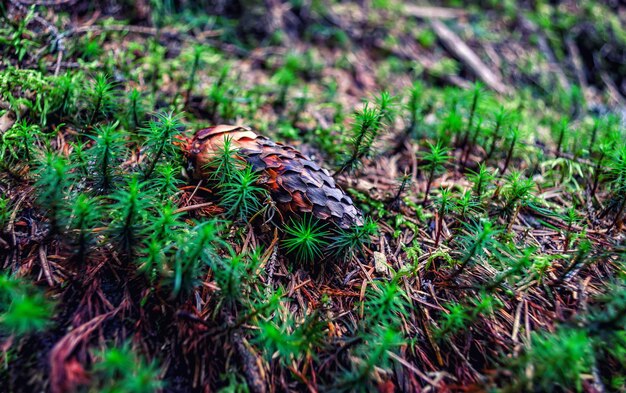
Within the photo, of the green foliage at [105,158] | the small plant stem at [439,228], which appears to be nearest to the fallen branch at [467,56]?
the small plant stem at [439,228]

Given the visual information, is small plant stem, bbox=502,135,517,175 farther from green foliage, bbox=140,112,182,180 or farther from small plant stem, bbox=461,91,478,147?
green foliage, bbox=140,112,182,180

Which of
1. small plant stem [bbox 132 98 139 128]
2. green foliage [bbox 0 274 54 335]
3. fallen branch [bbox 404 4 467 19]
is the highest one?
fallen branch [bbox 404 4 467 19]

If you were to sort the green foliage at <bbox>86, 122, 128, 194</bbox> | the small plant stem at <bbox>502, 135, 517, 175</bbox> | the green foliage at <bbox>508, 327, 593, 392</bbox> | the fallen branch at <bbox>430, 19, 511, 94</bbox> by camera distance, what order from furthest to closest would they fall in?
the fallen branch at <bbox>430, 19, 511, 94</bbox>
the small plant stem at <bbox>502, 135, 517, 175</bbox>
the green foliage at <bbox>86, 122, 128, 194</bbox>
the green foliage at <bbox>508, 327, 593, 392</bbox>

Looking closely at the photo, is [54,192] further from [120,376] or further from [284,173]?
[284,173]

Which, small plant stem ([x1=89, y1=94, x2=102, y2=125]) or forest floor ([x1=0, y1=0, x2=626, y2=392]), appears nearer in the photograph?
forest floor ([x1=0, y1=0, x2=626, y2=392])

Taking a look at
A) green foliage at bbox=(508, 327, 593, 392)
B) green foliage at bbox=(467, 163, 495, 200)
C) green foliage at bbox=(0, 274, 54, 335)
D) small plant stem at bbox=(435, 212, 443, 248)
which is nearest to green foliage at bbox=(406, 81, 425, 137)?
green foliage at bbox=(467, 163, 495, 200)
